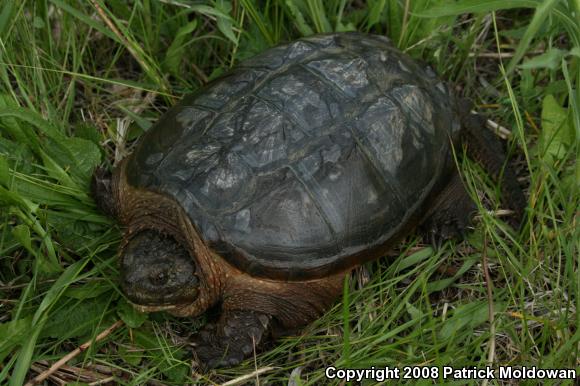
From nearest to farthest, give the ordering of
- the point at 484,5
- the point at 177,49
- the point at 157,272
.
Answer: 1. the point at 484,5
2. the point at 157,272
3. the point at 177,49

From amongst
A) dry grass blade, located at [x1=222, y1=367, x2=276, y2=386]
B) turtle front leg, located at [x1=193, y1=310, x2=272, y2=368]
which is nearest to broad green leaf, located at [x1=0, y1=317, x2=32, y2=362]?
turtle front leg, located at [x1=193, y1=310, x2=272, y2=368]

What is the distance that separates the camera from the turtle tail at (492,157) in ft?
9.10

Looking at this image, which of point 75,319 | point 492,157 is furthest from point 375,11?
point 75,319

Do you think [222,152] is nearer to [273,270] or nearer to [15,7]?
[273,270]

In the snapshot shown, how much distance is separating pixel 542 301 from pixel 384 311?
615 mm

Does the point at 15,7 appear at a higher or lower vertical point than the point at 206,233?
higher

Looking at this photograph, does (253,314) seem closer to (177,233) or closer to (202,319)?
(202,319)

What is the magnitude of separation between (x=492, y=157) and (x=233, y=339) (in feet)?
4.74

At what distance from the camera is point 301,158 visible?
91.5 inches

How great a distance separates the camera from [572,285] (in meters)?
2.32

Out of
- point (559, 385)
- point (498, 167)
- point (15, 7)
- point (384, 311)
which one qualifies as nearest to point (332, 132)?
point (384, 311)

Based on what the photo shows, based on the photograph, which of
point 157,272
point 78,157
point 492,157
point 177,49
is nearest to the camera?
point 157,272

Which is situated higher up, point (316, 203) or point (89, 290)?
point (316, 203)

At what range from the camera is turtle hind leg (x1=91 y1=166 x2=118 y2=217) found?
2580 millimetres
